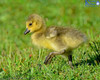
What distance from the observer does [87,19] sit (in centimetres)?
806

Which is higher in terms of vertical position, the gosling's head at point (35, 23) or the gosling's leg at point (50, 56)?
the gosling's head at point (35, 23)

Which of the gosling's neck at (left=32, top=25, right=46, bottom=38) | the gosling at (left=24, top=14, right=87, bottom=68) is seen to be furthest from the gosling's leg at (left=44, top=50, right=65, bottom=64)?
the gosling's neck at (left=32, top=25, right=46, bottom=38)

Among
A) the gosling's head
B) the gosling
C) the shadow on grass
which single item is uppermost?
the gosling's head

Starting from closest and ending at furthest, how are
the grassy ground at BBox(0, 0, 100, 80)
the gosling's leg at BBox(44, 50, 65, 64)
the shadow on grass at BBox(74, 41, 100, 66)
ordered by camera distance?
1. the grassy ground at BBox(0, 0, 100, 80)
2. the gosling's leg at BBox(44, 50, 65, 64)
3. the shadow on grass at BBox(74, 41, 100, 66)

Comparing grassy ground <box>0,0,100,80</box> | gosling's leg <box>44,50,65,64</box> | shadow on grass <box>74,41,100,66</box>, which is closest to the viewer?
grassy ground <box>0,0,100,80</box>

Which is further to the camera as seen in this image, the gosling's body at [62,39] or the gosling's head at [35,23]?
the gosling's head at [35,23]

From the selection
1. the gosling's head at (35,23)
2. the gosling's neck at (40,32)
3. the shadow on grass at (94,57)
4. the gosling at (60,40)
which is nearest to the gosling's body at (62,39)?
the gosling at (60,40)

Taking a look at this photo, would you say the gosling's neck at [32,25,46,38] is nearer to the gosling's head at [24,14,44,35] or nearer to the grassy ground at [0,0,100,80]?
the gosling's head at [24,14,44,35]

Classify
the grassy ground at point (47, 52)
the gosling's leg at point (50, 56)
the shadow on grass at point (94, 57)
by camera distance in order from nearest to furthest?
the grassy ground at point (47, 52), the gosling's leg at point (50, 56), the shadow on grass at point (94, 57)

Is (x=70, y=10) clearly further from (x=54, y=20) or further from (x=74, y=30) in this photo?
(x=74, y=30)

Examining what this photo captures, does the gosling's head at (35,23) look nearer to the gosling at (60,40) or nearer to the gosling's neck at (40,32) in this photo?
the gosling's neck at (40,32)

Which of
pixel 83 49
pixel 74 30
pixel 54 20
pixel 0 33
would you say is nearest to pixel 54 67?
pixel 74 30

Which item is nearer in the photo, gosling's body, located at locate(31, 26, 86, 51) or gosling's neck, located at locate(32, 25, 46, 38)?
gosling's body, located at locate(31, 26, 86, 51)

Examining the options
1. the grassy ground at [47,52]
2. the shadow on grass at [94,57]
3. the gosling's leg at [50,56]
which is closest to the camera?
the grassy ground at [47,52]
